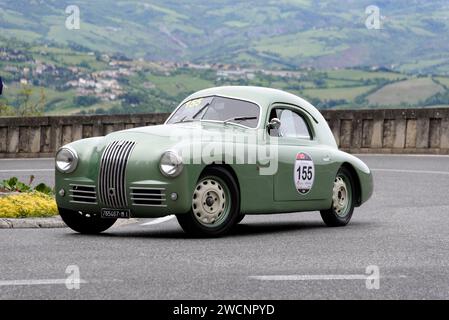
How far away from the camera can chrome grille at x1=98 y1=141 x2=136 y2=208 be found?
10156 mm

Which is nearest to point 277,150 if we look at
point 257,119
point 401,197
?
point 257,119

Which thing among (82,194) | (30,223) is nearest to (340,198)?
(82,194)

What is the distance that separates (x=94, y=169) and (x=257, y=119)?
1863 millimetres

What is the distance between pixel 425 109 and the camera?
89.0 feet

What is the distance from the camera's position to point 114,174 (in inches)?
402

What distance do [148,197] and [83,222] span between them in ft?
4.05

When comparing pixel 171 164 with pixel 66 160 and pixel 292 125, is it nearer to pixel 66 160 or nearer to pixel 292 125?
pixel 66 160

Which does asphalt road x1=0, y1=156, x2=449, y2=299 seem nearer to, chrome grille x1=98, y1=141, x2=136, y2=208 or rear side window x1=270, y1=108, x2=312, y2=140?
chrome grille x1=98, y1=141, x2=136, y2=208

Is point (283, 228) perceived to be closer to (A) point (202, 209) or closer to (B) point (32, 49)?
(A) point (202, 209)

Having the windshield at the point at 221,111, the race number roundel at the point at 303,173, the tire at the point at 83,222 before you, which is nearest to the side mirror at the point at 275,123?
the windshield at the point at 221,111

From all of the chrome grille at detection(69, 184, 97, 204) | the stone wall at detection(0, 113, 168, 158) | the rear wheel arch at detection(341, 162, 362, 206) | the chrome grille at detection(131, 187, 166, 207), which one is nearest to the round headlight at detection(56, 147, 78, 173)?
the chrome grille at detection(69, 184, 97, 204)

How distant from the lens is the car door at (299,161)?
36.5 feet

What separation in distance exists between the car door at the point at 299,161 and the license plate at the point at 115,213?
5.47ft

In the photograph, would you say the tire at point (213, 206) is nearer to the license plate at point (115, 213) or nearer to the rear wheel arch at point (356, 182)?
the license plate at point (115, 213)
